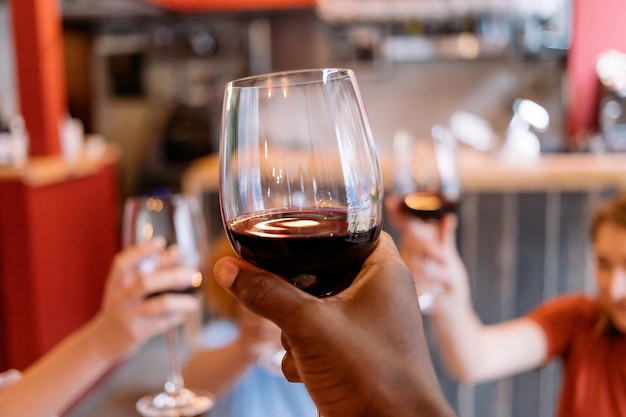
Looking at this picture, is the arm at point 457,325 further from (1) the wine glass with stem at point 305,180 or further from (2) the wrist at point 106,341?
(1) the wine glass with stem at point 305,180

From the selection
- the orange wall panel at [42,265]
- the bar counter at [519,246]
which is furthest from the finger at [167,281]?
the orange wall panel at [42,265]

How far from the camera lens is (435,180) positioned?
4.34 feet

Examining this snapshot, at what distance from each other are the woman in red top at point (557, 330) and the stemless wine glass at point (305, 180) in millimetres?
765

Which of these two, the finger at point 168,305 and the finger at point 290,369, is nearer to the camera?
the finger at point 290,369

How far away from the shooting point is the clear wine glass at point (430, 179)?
1315 mm

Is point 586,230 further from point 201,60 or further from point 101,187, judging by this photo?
point 201,60

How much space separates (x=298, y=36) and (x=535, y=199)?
9.85 ft

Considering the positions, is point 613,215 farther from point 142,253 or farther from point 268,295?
point 268,295

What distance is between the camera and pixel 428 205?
1.33 metres

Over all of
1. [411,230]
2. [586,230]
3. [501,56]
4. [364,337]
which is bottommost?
[586,230]

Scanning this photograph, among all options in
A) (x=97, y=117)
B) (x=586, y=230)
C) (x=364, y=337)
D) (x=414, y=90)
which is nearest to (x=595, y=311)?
(x=364, y=337)

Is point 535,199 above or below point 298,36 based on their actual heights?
below

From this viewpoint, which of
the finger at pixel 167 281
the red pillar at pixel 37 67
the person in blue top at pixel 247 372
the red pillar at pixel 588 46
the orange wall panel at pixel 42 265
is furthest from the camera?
the red pillar at pixel 588 46

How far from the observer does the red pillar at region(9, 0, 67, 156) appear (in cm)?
339
